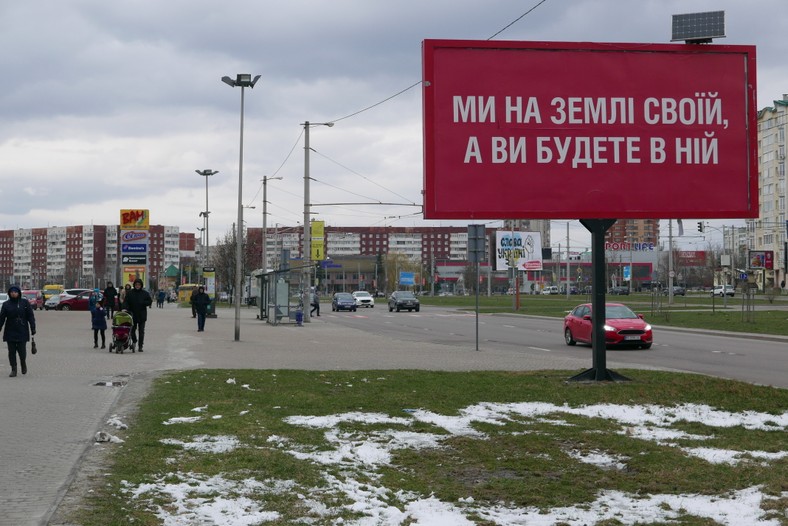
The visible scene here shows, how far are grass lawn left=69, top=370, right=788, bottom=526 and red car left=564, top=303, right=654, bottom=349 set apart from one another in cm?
1180

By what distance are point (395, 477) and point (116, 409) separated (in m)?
5.39

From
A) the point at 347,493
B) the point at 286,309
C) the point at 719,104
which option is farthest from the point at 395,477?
the point at 286,309

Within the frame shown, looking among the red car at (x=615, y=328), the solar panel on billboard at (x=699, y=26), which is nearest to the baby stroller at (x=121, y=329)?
the red car at (x=615, y=328)

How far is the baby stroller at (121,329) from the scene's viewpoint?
21578mm

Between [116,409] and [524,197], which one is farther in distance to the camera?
[524,197]

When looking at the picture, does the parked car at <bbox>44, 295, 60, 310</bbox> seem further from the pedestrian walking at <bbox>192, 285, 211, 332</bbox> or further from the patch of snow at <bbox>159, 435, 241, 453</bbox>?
the patch of snow at <bbox>159, 435, 241, 453</bbox>

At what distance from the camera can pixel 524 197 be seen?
14.1m

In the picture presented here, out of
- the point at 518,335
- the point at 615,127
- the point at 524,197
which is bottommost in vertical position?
the point at 518,335

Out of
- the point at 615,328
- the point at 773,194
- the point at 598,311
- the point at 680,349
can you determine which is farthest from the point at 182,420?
the point at 773,194

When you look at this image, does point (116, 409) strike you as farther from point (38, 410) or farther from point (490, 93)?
point (490, 93)

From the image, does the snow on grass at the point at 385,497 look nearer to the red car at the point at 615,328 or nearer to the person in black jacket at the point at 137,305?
the person in black jacket at the point at 137,305

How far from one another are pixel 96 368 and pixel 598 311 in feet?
31.9

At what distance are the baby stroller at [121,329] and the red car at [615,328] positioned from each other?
12.4 metres

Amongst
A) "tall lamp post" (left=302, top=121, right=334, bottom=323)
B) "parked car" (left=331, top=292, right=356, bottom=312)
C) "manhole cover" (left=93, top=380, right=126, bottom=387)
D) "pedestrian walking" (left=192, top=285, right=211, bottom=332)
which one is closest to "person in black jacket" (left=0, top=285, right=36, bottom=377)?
"manhole cover" (left=93, top=380, right=126, bottom=387)
